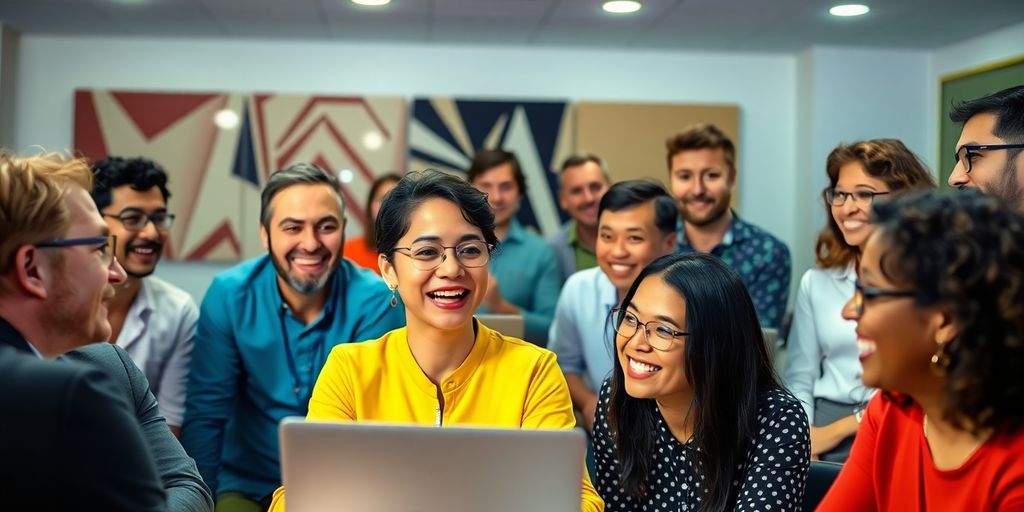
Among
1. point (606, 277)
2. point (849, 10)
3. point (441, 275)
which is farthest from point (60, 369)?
point (849, 10)

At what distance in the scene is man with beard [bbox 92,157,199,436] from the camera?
10.1 ft

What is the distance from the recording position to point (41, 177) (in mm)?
1547

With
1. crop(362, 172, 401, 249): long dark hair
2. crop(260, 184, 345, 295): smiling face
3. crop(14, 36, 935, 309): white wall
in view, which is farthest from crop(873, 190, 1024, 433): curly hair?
crop(14, 36, 935, 309): white wall

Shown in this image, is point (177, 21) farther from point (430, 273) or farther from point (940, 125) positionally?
point (940, 125)

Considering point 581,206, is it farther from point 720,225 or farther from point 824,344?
point 824,344

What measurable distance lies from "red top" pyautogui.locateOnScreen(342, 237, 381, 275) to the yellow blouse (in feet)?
8.56

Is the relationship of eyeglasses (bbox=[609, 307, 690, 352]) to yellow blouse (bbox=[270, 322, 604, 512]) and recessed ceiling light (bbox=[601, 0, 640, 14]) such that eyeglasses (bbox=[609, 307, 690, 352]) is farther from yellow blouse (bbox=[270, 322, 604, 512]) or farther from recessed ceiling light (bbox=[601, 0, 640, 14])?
recessed ceiling light (bbox=[601, 0, 640, 14])

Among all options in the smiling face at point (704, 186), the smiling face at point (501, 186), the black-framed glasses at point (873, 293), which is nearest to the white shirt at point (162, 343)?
the smiling face at point (501, 186)

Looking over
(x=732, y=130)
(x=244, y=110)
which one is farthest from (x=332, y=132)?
(x=732, y=130)

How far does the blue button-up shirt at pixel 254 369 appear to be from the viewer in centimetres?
282

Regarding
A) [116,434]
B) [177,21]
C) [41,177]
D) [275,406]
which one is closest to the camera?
[116,434]

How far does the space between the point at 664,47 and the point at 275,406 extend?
4.17 m

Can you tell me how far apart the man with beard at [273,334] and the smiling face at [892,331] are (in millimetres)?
1641

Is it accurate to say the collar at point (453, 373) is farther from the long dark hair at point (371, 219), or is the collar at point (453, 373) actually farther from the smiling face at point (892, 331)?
the long dark hair at point (371, 219)
